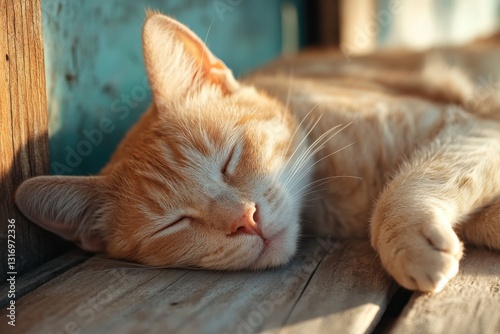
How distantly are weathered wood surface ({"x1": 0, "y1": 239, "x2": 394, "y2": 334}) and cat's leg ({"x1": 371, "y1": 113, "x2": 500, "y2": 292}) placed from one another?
0.39ft

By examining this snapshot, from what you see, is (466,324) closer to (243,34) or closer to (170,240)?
(170,240)

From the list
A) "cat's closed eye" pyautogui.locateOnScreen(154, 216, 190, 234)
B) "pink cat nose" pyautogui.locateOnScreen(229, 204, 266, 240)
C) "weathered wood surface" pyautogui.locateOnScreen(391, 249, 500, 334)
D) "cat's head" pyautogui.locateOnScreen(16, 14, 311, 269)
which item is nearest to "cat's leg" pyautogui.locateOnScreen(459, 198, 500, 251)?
"weathered wood surface" pyautogui.locateOnScreen(391, 249, 500, 334)

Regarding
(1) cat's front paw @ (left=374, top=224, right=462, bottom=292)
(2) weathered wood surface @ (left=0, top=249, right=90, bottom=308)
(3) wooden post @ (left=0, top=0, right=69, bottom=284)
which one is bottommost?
(2) weathered wood surface @ (left=0, top=249, right=90, bottom=308)

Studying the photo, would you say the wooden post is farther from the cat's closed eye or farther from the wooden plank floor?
the cat's closed eye

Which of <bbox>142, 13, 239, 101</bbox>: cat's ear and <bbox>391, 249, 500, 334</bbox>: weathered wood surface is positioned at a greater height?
<bbox>142, 13, 239, 101</bbox>: cat's ear

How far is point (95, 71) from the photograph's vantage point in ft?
7.88

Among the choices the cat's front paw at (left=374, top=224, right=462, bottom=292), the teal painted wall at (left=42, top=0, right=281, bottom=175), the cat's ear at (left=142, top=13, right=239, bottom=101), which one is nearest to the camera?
the cat's front paw at (left=374, top=224, right=462, bottom=292)

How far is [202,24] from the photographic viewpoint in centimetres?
305

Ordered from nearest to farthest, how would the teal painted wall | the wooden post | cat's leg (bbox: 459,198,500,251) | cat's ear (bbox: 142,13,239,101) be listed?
the wooden post
cat's leg (bbox: 459,198,500,251)
cat's ear (bbox: 142,13,239,101)
the teal painted wall

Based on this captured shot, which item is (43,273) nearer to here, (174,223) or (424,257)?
(174,223)

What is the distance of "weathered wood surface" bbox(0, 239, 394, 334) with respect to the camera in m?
1.41

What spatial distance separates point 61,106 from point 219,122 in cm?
66

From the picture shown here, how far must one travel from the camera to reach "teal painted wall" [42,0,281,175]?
216 cm

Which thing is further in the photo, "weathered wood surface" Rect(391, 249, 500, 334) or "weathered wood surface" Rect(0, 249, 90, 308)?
"weathered wood surface" Rect(0, 249, 90, 308)
